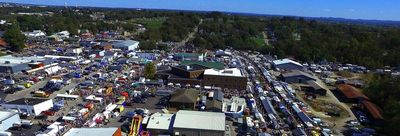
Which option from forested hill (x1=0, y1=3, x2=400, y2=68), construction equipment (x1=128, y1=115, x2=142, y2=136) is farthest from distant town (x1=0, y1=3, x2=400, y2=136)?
forested hill (x1=0, y1=3, x2=400, y2=68)

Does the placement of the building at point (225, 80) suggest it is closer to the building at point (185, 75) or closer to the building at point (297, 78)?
the building at point (185, 75)

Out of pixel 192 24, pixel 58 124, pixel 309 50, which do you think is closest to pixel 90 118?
pixel 58 124

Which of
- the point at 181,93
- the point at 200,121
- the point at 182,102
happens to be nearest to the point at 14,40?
the point at 181,93

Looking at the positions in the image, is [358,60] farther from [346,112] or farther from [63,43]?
[63,43]

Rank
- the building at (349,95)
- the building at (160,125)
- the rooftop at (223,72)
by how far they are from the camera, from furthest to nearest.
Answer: the rooftop at (223,72) → the building at (349,95) → the building at (160,125)


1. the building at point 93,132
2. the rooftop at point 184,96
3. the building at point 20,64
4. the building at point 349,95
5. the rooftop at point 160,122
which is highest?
the building at point 20,64

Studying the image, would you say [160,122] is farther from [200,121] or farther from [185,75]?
[185,75]

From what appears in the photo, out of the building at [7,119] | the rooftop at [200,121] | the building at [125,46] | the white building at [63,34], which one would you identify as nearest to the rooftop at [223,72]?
the rooftop at [200,121]
